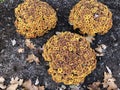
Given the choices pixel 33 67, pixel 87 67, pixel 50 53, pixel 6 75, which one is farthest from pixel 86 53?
pixel 6 75

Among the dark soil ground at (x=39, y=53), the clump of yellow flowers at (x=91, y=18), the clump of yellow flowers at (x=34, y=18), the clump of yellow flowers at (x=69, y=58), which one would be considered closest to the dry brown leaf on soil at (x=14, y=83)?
the dark soil ground at (x=39, y=53)

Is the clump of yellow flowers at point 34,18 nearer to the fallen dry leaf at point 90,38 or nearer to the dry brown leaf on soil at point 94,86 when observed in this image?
the fallen dry leaf at point 90,38

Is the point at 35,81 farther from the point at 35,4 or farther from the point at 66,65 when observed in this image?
the point at 35,4

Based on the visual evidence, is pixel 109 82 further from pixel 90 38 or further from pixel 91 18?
pixel 91 18

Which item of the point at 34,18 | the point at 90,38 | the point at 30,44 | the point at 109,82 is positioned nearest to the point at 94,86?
the point at 109,82

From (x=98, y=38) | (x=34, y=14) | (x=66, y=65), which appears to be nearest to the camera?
(x=66, y=65)
